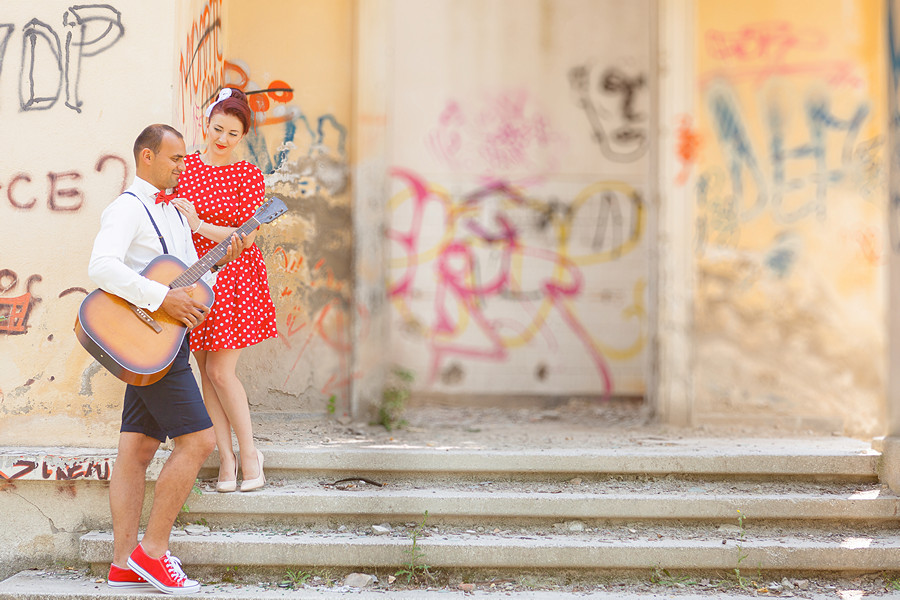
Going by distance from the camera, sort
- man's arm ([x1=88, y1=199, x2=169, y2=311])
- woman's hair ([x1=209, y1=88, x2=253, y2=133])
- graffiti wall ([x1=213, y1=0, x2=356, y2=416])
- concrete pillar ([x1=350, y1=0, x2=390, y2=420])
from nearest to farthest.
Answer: man's arm ([x1=88, y1=199, x2=169, y2=311]) → woman's hair ([x1=209, y1=88, x2=253, y2=133]) → graffiti wall ([x1=213, y1=0, x2=356, y2=416]) → concrete pillar ([x1=350, y1=0, x2=390, y2=420])

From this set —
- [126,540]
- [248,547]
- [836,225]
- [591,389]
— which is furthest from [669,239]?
[126,540]

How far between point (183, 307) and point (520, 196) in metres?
4.19

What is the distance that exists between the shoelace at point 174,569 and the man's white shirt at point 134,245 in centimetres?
109

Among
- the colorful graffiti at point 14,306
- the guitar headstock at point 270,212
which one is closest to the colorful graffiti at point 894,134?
the guitar headstock at point 270,212

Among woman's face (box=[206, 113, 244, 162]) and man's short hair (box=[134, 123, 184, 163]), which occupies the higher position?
woman's face (box=[206, 113, 244, 162])

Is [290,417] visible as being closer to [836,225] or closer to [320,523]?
[320,523]

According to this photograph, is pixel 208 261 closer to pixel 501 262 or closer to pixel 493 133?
pixel 501 262

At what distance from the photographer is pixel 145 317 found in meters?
3.21

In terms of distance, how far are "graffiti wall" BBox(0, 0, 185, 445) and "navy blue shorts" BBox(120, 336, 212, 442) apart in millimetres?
740

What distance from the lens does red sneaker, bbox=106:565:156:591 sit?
337cm

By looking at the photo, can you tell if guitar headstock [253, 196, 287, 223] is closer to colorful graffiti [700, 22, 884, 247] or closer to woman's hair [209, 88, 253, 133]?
woman's hair [209, 88, 253, 133]

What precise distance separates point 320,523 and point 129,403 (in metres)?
1.11

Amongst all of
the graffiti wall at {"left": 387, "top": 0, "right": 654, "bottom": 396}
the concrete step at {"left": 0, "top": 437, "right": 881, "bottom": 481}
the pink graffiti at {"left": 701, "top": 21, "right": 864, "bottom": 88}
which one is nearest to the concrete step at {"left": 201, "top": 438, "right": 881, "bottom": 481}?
the concrete step at {"left": 0, "top": 437, "right": 881, "bottom": 481}

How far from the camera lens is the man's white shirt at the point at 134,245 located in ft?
10.3
